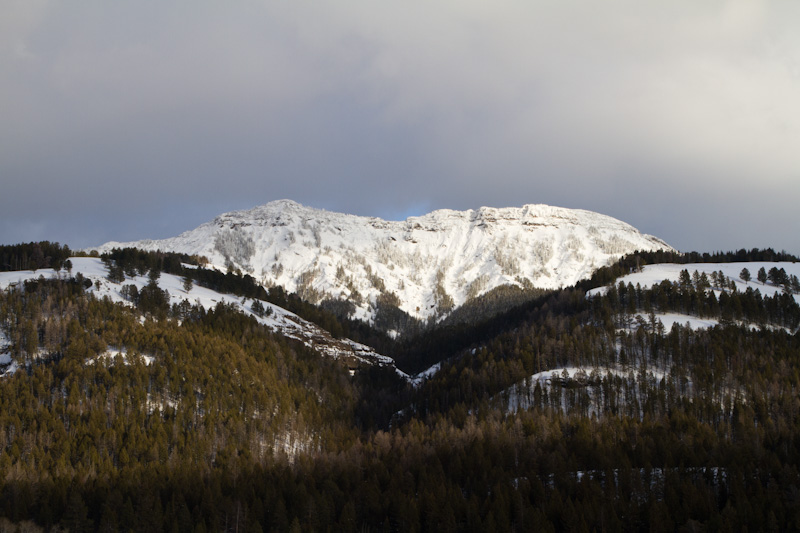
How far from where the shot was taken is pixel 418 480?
103 m

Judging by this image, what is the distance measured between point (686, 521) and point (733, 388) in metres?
65.8

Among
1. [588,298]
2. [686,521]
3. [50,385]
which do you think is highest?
[588,298]

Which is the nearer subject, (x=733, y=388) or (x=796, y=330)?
(x=733, y=388)

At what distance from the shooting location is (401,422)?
156 metres

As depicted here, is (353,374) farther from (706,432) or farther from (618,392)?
(706,432)

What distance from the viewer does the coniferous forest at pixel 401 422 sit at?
86.9m

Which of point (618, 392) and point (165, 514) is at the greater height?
point (618, 392)

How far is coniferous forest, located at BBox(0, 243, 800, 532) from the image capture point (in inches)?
3423

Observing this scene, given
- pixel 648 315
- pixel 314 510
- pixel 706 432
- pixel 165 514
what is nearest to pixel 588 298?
pixel 648 315

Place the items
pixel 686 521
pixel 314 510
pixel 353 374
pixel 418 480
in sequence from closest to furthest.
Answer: pixel 686 521, pixel 314 510, pixel 418 480, pixel 353 374

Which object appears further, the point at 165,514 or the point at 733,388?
the point at 733,388

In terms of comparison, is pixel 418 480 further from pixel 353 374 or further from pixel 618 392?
pixel 353 374

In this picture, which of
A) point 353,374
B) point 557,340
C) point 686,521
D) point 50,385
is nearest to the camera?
point 686,521

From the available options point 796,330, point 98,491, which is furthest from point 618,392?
point 98,491
